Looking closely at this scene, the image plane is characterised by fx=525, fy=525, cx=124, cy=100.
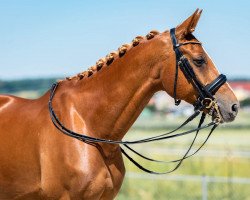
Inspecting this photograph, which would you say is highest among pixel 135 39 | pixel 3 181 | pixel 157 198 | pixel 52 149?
pixel 135 39

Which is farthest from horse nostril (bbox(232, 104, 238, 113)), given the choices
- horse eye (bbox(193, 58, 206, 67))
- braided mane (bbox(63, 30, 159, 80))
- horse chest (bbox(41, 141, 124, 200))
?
horse chest (bbox(41, 141, 124, 200))

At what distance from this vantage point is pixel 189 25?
166 inches

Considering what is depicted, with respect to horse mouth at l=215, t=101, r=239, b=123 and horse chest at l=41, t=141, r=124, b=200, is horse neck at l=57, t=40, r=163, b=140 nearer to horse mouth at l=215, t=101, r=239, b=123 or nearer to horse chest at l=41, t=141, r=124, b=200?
horse chest at l=41, t=141, r=124, b=200

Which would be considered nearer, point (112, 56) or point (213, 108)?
point (213, 108)

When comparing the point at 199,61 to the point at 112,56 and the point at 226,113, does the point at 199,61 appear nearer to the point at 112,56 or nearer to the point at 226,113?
the point at 226,113

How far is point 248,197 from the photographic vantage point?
10695 millimetres

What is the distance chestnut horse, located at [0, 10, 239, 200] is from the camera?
417cm

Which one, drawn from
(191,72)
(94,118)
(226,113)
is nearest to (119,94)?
(94,118)

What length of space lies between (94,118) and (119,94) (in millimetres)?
292

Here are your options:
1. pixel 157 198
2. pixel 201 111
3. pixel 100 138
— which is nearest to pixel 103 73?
pixel 100 138

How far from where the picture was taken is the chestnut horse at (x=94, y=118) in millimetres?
4168

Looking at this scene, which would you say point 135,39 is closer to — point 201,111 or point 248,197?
point 201,111

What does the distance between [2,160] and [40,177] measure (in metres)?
0.45

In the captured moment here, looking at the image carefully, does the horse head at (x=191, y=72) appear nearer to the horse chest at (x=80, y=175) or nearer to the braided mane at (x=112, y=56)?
the braided mane at (x=112, y=56)
